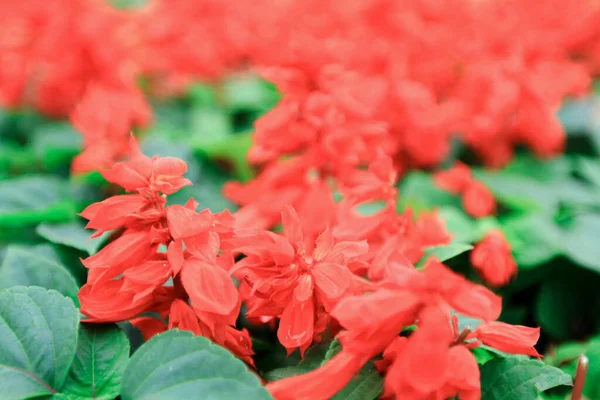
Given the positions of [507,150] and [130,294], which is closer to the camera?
[130,294]

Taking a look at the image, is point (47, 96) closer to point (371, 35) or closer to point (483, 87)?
point (371, 35)

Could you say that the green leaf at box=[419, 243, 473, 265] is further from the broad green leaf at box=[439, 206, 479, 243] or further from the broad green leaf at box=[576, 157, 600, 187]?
the broad green leaf at box=[576, 157, 600, 187]

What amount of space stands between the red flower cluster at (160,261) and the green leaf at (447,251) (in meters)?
0.23

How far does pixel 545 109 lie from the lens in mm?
1146

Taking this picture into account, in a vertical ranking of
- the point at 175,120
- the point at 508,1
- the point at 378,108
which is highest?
the point at 508,1

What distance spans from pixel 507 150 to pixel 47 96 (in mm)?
1101

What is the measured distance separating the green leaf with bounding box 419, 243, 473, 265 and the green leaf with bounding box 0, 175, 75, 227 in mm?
583

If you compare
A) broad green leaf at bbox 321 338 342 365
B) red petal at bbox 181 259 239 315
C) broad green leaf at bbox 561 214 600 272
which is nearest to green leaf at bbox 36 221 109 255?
red petal at bbox 181 259 239 315

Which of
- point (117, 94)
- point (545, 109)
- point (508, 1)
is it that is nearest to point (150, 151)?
point (117, 94)

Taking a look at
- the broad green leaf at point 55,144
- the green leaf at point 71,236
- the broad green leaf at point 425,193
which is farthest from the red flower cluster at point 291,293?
the broad green leaf at point 55,144

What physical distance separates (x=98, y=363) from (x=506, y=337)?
386mm

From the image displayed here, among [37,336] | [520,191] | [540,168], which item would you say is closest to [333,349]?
[37,336]

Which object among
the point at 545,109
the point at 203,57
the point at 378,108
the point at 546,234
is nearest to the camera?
the point at 546,234

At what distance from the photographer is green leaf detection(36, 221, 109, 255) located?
2.34 ft
